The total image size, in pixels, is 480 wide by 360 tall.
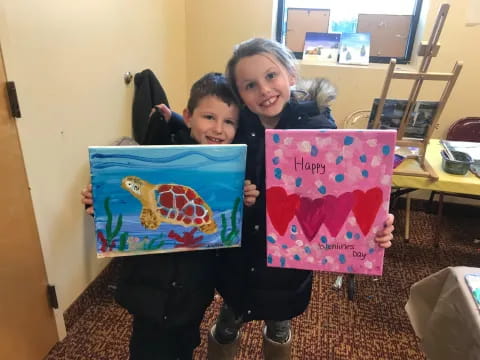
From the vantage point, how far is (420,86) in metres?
1.63

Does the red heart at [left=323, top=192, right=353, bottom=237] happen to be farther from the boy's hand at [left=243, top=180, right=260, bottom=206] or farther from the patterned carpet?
the patterned carpet

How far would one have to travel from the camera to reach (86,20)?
1.55 m

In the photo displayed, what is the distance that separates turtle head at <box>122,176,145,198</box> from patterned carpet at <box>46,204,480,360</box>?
1.00 m

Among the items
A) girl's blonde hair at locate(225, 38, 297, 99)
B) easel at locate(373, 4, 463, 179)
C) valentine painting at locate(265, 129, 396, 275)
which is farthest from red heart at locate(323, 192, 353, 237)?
easel at locate(373, 4, 463, 179)

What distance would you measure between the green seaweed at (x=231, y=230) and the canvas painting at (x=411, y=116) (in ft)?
3.64

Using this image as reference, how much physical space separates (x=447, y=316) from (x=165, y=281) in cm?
77

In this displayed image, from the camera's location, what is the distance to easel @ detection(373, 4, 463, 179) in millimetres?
1539

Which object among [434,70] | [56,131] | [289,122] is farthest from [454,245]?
[56,131]

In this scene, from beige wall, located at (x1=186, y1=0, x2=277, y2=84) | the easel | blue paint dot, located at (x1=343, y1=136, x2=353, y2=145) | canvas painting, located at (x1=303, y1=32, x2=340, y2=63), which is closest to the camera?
blue paint dot, located at (x1=343, y1=136, x2=353, y2=145)

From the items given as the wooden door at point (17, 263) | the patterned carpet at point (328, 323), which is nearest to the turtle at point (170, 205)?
the wooden door at point (17, 263)

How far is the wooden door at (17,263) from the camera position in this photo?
4.00ft

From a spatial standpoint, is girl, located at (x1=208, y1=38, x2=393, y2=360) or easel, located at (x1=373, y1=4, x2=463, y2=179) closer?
girl, located at (x1=208, y1=38, x2=393, y2=360)

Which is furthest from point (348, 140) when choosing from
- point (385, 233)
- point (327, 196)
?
point (385, 233)

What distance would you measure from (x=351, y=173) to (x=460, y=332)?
20.3 inches
